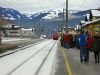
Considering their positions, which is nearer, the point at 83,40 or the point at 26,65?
the point at 26,65

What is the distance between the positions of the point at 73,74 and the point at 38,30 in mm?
179065

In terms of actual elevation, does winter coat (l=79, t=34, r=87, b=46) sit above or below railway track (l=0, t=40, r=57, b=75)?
above

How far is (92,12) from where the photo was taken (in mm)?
62406

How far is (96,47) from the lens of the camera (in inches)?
811

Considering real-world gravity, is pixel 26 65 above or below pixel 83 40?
below

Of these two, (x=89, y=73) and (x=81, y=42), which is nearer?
(x=89, y=73)

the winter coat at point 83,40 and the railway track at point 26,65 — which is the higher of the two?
the winter coat at point 83,40

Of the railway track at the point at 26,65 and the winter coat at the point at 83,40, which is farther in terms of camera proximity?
the winter coat at the point at 83,40

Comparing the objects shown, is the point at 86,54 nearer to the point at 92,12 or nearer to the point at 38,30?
the point at 92,12

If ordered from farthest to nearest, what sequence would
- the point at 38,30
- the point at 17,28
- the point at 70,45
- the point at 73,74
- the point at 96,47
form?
the point at 38,30
the point at 17,28
the point at 70,45
the point at 96,47
the point at 73,74

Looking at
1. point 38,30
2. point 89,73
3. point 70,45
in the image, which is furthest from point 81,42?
point 38,30

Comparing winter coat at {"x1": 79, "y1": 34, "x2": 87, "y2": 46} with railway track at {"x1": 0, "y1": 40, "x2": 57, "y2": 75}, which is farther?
winter coat at {"x1": 79, "y1": 34, "x2": 87, "y2": 46}

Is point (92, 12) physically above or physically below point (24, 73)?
above

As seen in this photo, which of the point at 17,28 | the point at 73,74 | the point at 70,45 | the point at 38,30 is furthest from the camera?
the point at 38,30
